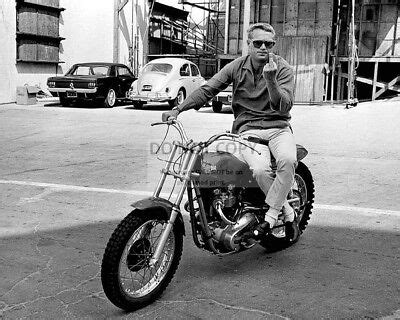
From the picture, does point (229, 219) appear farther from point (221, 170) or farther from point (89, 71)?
point (89, 71)

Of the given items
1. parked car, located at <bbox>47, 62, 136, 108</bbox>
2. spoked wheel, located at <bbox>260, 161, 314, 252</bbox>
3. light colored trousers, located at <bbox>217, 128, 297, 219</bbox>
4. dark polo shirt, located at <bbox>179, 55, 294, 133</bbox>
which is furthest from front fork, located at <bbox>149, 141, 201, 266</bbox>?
parked car, located at <bbox>47, 62, 136, 108</bbox>

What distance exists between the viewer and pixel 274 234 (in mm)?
4547

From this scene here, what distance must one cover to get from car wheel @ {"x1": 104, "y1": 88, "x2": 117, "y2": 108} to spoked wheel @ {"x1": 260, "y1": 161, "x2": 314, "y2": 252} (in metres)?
15.0

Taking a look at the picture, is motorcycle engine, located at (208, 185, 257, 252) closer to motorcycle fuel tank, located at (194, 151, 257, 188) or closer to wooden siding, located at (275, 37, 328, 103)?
motorcycle fuel tank, located at (194, 151, 257, 188)

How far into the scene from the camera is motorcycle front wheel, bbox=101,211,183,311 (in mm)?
3324

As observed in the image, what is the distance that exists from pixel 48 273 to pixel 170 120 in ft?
4.75

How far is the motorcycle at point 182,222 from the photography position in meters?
3.41

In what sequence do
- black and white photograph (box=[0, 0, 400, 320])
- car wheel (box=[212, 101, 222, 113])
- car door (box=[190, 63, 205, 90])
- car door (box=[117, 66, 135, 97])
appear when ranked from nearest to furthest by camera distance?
black and white photograph (box=[0, 0, 400, 320]) → car wheel (box=[212, 101, 222, 113]) → car door (box=[117, 66, 135, 97]) → car door (box=[190, 63, 205, 90])

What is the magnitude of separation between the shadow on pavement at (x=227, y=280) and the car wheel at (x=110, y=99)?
1448cm

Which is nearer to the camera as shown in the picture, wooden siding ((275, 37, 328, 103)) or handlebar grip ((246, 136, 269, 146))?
handlebar grip ((246, 136, 269, 146))

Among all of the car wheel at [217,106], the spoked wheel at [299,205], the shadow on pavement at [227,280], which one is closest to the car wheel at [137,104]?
the car wheel at [217,106]

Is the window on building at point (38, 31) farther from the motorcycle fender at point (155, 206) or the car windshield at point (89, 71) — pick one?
the motorcycle fender at point (155, 206)

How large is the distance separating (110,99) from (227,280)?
16040 mm

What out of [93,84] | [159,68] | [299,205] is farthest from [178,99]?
[299,205]
